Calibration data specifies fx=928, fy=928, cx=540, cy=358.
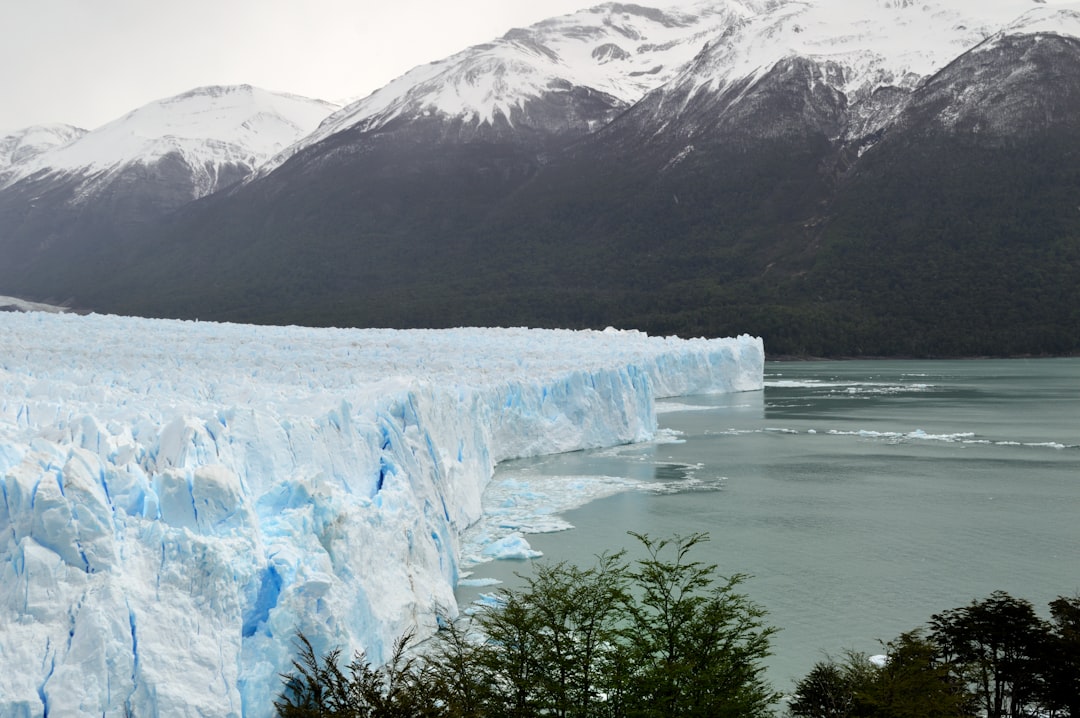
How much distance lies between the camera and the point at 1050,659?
27.5 feet

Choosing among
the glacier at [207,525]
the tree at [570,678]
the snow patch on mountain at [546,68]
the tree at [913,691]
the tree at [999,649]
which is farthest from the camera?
the snow patch on mountain at [546,68]

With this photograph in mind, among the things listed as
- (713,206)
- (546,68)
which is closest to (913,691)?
(713,206)

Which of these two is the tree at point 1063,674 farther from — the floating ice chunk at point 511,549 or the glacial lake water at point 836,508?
the floating ice chunk at point 511,549

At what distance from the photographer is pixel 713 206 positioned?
86.4 m

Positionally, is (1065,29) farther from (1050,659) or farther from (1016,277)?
(1050,659)

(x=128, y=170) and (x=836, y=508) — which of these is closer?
(x=836, y=508)

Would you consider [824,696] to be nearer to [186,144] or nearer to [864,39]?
[864,39]

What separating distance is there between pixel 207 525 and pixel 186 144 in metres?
172

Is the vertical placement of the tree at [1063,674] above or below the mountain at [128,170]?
below

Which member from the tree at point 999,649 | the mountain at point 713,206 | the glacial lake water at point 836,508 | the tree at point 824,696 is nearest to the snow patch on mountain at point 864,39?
the mountain at point 713,206

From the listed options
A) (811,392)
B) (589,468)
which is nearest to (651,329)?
(811,392)

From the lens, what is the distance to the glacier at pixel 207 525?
618 centimetres

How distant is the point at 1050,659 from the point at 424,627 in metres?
5.99

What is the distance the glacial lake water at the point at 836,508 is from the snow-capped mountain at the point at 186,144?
433 ft
